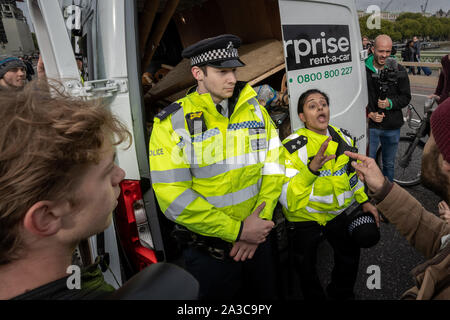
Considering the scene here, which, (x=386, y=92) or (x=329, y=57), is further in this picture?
(x=386, y=92)

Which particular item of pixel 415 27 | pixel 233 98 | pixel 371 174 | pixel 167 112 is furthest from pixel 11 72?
pixel 415 27

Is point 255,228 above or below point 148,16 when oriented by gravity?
below

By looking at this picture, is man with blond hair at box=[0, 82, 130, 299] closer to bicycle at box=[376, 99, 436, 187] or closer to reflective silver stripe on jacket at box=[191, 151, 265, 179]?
reflective silver stripe on jacket at box=[191, 151, 265, 179]

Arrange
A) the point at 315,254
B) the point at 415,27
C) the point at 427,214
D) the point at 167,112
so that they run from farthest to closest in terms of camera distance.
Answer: the point at 415,27, the point at 315,254, the point at 167,112, the point at 427,214

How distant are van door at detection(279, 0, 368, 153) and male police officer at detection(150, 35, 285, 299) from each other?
0.38 meters

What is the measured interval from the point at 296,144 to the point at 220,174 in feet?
2.13

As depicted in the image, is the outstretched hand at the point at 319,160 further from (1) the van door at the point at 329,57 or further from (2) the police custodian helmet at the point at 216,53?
(2) the police custodian helmet at the point at 216,53

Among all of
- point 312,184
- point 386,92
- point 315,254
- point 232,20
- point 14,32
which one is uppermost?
point 14,32

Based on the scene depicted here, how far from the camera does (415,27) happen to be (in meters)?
32.1

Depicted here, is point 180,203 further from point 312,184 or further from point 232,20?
point 232,20

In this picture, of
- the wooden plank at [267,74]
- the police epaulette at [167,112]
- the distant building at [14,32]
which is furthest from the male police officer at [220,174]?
the distant building at [14,32]

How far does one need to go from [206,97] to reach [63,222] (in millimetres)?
1136

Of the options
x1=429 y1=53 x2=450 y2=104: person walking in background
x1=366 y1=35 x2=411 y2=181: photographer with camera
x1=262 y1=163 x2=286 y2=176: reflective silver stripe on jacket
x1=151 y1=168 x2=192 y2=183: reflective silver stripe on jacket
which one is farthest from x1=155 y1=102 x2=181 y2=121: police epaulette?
x1=429 y1=53 x2=450 y2=104: person walking in background

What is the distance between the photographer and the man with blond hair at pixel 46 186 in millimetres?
577
